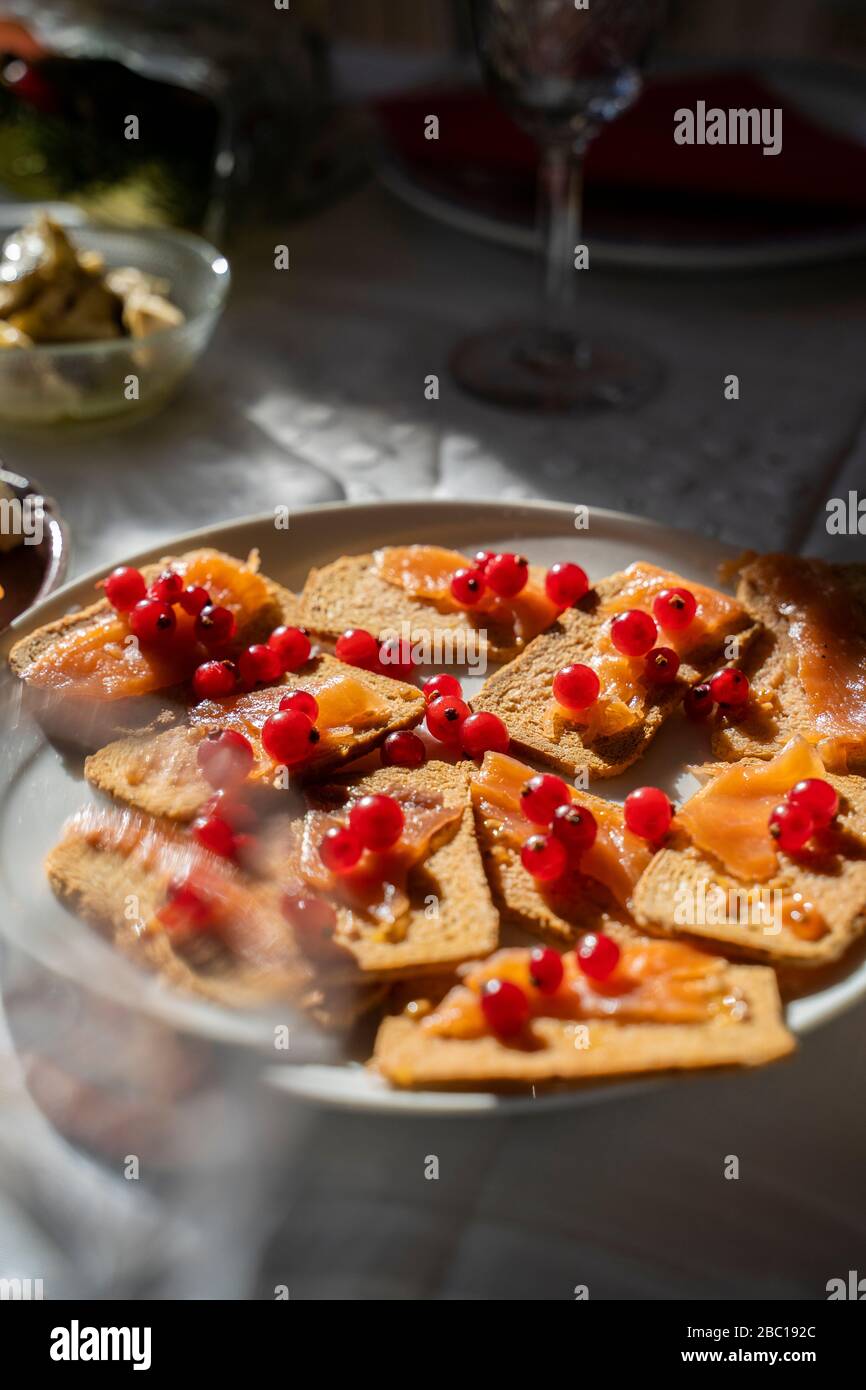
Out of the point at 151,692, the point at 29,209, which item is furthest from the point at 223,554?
the point at 29,209

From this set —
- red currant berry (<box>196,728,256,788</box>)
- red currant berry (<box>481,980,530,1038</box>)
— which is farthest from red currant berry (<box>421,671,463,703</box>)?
red currant berry (<box>481,980,530,1038</box>)

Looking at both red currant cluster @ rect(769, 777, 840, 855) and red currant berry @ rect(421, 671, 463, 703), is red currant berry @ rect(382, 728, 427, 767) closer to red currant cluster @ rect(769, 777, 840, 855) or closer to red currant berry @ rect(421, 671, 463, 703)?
red currant berry @ rect(421, 671, 463, 703)

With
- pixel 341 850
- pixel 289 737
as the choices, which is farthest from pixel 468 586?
pixel 341 850

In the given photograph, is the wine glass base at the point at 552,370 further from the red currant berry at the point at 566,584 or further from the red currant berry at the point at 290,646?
the red currant berry at the point at 290,646

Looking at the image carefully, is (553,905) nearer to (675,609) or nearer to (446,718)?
(446,718)

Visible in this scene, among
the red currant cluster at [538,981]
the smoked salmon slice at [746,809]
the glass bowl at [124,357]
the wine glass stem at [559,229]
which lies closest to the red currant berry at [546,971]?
the red currant cluster at [538,981]
